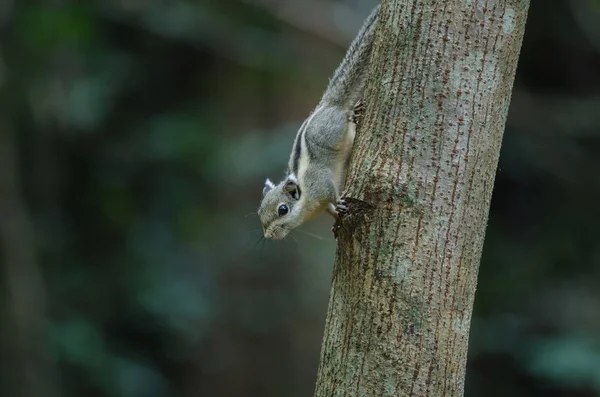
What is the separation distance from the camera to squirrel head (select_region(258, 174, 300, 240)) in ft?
10.7

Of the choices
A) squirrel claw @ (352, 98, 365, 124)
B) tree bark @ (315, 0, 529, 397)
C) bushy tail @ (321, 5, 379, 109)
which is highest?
bushy tail @ (321, 5, 379, 109)

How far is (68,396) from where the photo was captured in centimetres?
686

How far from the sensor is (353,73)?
116 inches

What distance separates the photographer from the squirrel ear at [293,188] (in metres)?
3.24

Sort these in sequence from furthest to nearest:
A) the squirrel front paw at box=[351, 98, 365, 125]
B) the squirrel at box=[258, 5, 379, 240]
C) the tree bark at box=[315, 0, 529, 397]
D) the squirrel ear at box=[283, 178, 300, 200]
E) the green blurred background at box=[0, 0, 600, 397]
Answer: the green blurred background at box=[0, 0, 600, 397] → the squirrel ear at box=[283, 178, 300, 200] → the squirrel at box=[258, 5, 379, 240] → the squirrel front paw at box=[351, 98, 365, 125] → the tree bark at box=[315, 0, 529, 397]

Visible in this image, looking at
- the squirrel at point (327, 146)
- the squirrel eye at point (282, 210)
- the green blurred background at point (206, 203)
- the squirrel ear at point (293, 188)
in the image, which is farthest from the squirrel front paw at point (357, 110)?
the green blurred background at point (206, 203)

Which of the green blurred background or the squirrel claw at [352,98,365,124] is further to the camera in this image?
the green blurred background

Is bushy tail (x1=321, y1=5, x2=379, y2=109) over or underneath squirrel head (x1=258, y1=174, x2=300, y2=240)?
over

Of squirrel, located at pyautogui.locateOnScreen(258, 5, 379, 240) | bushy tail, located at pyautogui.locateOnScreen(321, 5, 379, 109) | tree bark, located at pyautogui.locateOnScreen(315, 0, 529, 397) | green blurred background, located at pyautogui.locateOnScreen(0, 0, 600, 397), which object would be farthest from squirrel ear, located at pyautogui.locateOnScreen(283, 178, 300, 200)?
green blurred background, located at pyautogui.locateOnScreen(0, 0, 600, 397)

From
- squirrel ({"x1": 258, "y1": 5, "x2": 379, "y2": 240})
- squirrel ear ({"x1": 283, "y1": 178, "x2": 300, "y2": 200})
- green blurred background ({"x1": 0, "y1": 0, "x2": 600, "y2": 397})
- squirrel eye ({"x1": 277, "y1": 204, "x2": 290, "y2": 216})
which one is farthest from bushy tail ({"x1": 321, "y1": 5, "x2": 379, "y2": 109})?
green blurred background ({"x1": 0, "y1": 0, "x2": 600, "y2": 397})

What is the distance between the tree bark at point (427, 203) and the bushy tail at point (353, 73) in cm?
75

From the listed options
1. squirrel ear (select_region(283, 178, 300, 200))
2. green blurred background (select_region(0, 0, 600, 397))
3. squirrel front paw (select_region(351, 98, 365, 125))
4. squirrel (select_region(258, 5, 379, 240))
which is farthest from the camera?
green blurred background (select_region(0, 0, 600, 397))

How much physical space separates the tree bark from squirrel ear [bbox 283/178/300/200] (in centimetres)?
114

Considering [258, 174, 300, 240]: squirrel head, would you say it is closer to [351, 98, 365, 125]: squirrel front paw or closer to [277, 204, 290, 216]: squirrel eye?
[277, 204, 290, 216]: squirrel eye
